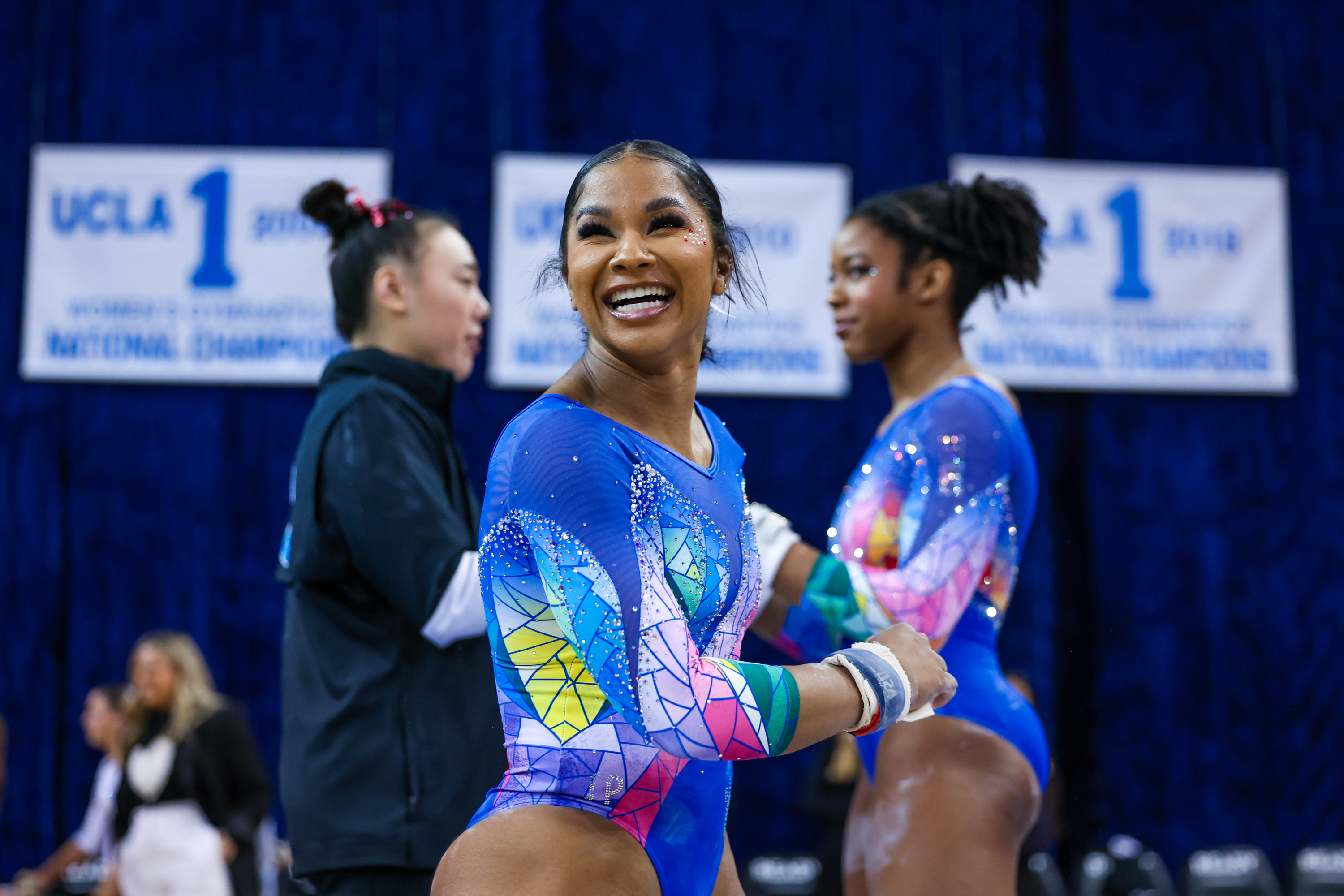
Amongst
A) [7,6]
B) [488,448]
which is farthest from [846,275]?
[7,6]

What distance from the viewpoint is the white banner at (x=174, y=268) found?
5.88m

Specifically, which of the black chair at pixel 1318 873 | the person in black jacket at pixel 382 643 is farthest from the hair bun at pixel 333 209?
the black chair at pixel 1318 873

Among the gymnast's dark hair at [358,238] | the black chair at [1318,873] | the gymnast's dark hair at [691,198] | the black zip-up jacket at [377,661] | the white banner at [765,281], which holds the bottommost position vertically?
the black chair at [1318,873]

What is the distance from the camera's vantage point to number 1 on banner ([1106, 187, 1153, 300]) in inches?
240

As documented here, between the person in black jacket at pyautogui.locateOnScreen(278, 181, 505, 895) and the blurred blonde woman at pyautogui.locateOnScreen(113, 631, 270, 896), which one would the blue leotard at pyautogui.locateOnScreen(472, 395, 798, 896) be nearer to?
the person in black jacket at pyautogui.locateOnScreen(278, 181, 505, 895)

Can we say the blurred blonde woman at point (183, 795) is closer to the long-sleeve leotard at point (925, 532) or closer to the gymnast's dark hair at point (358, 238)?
the gymnast's dark hair at point (358, 238)

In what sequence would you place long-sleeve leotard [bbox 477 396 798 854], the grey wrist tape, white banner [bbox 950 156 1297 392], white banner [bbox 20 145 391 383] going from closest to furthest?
long-sleeve leotard [bbox 477 396 798 854] < the grey wrist tape < white banner [bbox 20 145 391 383] < white banner [bbox 950 156 1297 392]

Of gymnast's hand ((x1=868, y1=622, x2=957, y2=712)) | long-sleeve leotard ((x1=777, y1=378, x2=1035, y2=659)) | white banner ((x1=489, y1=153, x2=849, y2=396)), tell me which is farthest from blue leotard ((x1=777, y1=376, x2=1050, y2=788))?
white banner ((x1=489, y1=153, x2=849, y2=396))

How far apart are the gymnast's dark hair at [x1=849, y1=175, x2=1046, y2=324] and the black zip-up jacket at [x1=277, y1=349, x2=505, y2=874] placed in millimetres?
1007

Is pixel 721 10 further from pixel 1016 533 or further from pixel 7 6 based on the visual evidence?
pixel 1016 533

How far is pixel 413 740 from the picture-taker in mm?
2012

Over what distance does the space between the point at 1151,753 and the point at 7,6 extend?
6.93m

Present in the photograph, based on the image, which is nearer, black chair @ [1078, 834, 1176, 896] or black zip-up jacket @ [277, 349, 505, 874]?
black zip-up jacket @ [277, 349, 505, 874]

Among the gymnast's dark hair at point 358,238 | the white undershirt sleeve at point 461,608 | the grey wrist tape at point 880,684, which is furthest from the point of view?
the gymnast's dark hair at point 358,238
